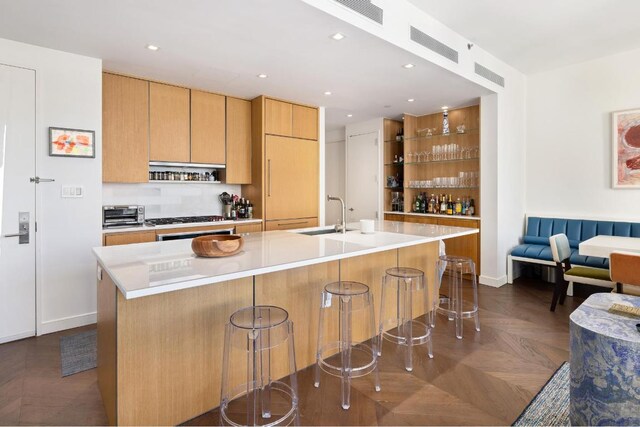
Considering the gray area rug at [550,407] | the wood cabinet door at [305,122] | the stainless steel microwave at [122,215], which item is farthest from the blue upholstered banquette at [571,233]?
the stainless steel microwave at [122,215]

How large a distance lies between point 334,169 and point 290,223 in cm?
269

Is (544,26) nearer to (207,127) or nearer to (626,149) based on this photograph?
(626,149)

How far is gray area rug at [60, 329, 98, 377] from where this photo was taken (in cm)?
249

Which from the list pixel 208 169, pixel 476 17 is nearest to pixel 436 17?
pixel 476 17

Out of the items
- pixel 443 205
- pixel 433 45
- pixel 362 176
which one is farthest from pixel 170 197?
pixel 443 205

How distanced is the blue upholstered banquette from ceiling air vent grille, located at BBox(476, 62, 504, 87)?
1915 mm

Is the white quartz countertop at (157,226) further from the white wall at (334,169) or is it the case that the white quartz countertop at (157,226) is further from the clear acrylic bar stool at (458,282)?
the white wall at (334,169)

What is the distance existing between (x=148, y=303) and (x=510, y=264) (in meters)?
4.46

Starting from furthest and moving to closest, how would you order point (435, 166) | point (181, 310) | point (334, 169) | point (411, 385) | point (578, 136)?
point (334, 169), point (435, 166), point (578, 136), point (411, 385), point (181, 310)

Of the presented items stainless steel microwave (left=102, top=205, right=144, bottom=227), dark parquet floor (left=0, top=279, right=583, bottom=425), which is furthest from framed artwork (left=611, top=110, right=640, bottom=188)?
stainless steel microwave (left=102, top=205, right=144, bottom=227)

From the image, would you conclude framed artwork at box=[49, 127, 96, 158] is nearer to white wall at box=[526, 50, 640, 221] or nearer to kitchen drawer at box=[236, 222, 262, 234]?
kitchen drawer at box=[236, 222, 262, 234]

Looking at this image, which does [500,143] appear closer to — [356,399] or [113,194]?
[356,399]

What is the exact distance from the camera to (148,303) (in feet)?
5.76

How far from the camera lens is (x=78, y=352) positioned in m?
2.73
